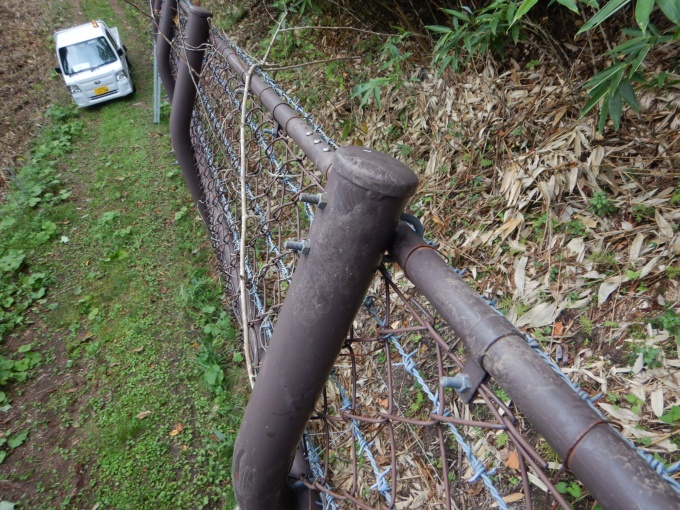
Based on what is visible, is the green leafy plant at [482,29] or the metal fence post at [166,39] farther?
the metal fence post at [166,39]

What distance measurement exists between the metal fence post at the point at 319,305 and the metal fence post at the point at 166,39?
2.79 m

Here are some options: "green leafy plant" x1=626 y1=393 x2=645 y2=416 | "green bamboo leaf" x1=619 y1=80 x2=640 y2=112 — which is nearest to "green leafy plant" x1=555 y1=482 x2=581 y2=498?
"green leafy plant" x1=626 y1=393 x2=645 y2=416

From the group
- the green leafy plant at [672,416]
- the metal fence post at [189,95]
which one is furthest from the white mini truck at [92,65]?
the green leafy plant at [672,416]

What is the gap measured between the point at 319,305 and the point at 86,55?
11161 millimetres

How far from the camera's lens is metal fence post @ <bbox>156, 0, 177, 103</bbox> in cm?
332

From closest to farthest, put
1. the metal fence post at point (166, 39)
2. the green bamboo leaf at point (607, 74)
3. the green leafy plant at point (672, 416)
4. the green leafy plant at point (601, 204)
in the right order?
the green bamboo leaf at point (607, 74)
the green leafy plant at point (672, 416)
the green leafy plant at point (601, 204)
the metal fence post at point (166, 39)

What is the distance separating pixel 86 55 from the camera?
9383mm

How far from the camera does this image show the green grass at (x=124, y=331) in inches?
112

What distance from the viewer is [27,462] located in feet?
10.1

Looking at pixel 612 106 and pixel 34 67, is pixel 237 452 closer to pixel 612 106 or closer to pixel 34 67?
pixel 612 106

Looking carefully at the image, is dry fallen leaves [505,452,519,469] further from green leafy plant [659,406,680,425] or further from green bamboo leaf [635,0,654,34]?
green bamboo leaf [635,0,654,34]

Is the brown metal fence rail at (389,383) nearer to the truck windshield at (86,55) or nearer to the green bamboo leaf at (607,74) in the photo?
the green bamboo leaf at (607,74)

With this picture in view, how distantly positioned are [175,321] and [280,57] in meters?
3.60

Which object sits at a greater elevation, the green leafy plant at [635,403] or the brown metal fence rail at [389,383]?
the brown metal fence rail at [389,383]
